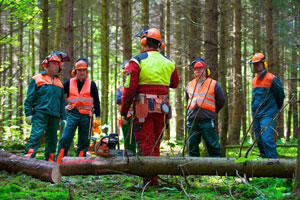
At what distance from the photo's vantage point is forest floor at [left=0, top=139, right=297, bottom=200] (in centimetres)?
375

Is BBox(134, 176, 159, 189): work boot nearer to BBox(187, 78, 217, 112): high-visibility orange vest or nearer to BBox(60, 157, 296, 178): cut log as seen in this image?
BBox(60, 157, 296, 178): cut log

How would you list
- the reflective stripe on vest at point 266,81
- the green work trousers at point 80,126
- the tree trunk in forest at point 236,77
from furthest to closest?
the tree trunk in forest at point 236,77 → the green work trousers at point 80,126 → the reflective stripe on vest at point 266,81

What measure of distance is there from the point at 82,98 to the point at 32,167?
2.29 meters

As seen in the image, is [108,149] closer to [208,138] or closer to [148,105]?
[148,105]

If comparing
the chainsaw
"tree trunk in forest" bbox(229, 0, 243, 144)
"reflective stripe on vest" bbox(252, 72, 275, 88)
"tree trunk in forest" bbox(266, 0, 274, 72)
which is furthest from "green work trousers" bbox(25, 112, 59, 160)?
"tree trunk in forest" bbox(229, 0, 243, 144)

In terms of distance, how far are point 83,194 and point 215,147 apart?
2.76 m

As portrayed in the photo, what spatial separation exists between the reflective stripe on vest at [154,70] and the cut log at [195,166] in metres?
1.22

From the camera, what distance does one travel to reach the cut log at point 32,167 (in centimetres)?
462

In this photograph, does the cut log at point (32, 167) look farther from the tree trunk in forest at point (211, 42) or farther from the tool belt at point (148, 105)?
the tree trunk in forest at point (211, 42)

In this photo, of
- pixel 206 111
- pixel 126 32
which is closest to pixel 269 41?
pixel 126 32

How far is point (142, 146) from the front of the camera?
471cm

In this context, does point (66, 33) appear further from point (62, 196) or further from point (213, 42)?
point (62, 196)

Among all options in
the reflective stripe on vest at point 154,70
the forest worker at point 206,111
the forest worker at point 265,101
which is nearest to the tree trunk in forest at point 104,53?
the forest worker at point 206,111

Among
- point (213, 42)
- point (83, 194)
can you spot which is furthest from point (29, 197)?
point (213, 42)
